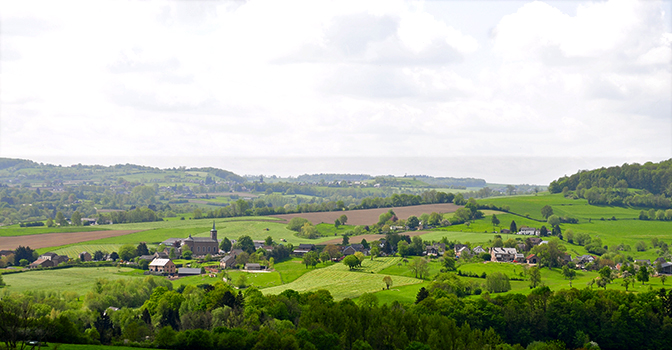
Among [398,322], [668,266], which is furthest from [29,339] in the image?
[668,266]

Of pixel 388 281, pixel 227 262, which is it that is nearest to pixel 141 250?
pixel 227 262

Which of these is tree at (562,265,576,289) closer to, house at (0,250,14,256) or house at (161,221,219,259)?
house at (161,221,219,259)

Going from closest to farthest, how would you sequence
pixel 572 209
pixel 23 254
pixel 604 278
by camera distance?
1. pixel 604 278
2. pixel 23 254
3. pixel 572 209

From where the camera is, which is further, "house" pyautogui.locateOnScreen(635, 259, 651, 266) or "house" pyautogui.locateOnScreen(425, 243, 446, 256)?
"house" pyautogui.locateOnScreen(425, 243, 446, 256)

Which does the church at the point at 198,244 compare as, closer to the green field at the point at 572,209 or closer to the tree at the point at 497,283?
the tree at the point at 497,283

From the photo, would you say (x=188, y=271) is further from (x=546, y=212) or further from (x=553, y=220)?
(x=546, y=212)

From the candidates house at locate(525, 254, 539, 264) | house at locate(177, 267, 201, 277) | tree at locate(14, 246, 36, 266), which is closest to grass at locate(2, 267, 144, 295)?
house at locate(177, 267, 201, 277)

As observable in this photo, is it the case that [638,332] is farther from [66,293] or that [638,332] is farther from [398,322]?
[66,293]
